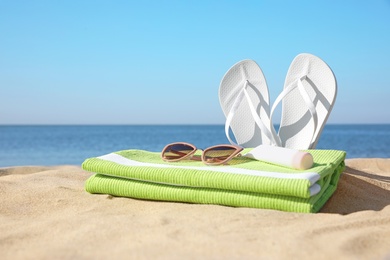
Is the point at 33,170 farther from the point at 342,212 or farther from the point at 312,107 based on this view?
the point at 342,212

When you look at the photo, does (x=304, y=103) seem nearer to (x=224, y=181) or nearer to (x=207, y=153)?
(x=207, y=153)

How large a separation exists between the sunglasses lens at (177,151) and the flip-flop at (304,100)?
2.99 feet

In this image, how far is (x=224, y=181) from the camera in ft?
8.05

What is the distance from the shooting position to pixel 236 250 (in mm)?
1760

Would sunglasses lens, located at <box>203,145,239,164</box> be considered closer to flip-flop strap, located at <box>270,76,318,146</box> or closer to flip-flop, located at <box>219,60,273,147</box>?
flip-flop strap, located at <box>270,76,318,146</box>

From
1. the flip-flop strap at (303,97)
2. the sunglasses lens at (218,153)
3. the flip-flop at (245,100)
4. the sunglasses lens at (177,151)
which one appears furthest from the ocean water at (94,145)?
the sunglasses lens at (218,153)

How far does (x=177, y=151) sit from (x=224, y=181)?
74 centimetres

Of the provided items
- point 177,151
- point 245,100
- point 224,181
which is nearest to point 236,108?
point 245,100

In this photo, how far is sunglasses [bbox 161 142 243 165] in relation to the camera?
285cm

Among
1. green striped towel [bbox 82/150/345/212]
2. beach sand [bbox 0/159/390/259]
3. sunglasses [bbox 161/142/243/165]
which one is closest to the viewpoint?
beach sand [bbox 0/159/390/259]

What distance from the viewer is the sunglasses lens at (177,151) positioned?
312 cm

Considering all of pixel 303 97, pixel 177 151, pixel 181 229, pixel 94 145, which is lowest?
pixel 94 145

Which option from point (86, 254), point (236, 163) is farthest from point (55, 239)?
point (236, 163)

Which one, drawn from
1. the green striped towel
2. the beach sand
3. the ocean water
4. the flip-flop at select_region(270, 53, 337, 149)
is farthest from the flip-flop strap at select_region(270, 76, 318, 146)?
the ocean water
